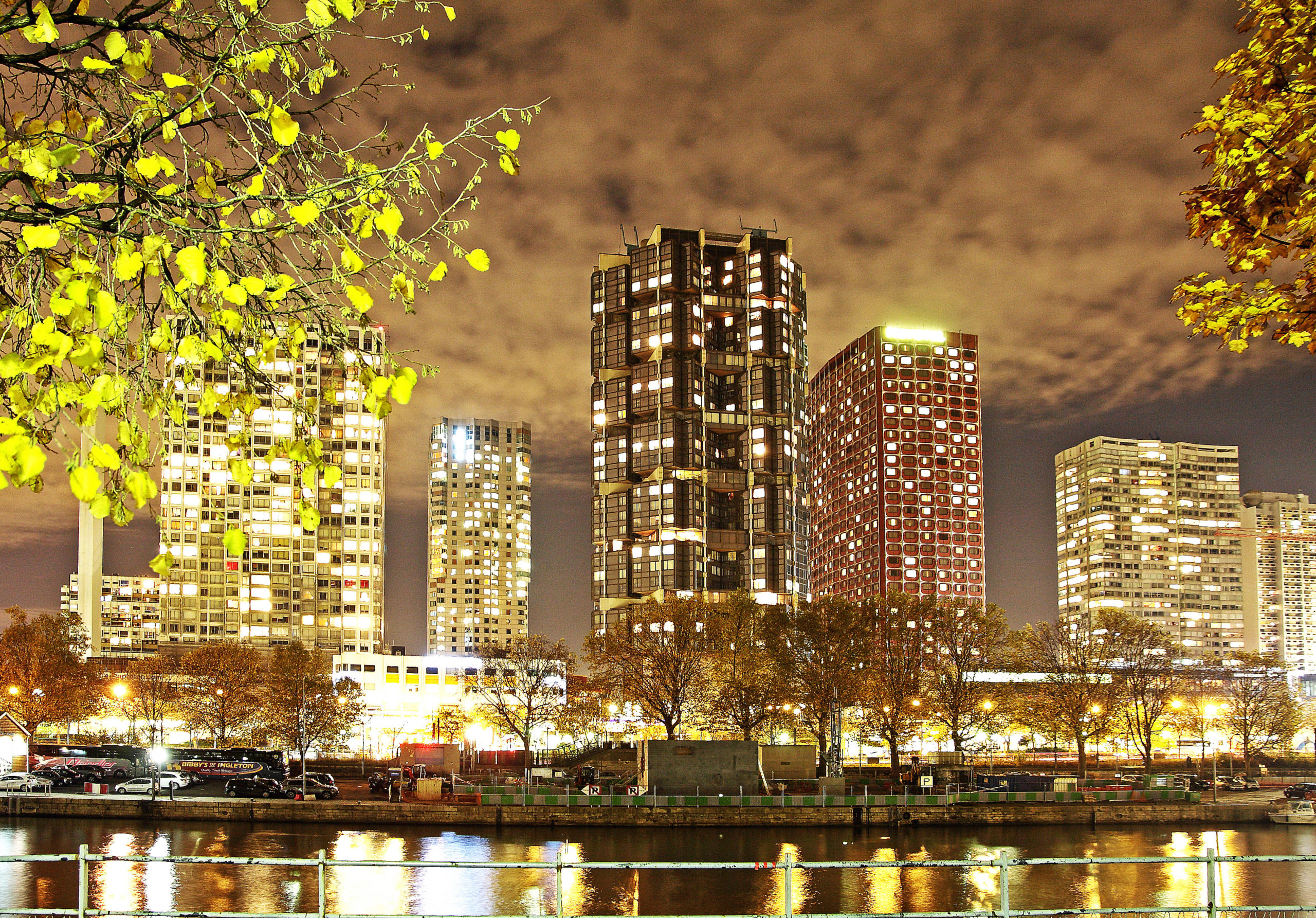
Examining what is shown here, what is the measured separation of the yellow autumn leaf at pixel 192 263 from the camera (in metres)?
6.05

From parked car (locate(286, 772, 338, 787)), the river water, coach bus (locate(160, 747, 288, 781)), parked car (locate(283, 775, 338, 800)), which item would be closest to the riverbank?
the river water

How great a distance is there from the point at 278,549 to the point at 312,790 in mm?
132533

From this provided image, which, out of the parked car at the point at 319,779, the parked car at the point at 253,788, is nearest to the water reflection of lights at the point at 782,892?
the parked car at the point at 253,788

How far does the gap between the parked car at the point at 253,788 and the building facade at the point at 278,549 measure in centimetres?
12015

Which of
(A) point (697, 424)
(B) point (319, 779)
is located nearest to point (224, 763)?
(B) point (319, 779)

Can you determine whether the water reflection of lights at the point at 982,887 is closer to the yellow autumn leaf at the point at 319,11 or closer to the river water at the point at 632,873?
the river water at the point at 632,873

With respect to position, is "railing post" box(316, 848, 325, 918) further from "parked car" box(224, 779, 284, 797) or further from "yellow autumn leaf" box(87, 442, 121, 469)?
"parked car" box(224, 779, 284, 797)

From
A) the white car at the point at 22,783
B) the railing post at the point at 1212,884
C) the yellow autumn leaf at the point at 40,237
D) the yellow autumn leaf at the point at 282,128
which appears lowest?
the white car at the point at 22,783

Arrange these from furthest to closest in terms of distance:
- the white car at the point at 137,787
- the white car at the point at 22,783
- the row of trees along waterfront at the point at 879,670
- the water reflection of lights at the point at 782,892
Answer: the row of trees along waterfront at the point at 879,670, the white car at the point at 137,787, the white car at the point at 22,783, the water reflection of lights at the point at 782,892

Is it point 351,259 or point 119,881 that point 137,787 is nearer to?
point 119,881

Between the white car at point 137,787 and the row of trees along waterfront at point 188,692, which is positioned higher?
the row of trees along waterfront at point 188,692

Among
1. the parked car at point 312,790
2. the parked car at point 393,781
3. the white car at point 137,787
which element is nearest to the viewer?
the parked car at point 312,790

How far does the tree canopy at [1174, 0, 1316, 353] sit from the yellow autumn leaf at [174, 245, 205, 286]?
9.14 meters

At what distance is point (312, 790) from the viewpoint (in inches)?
2655
